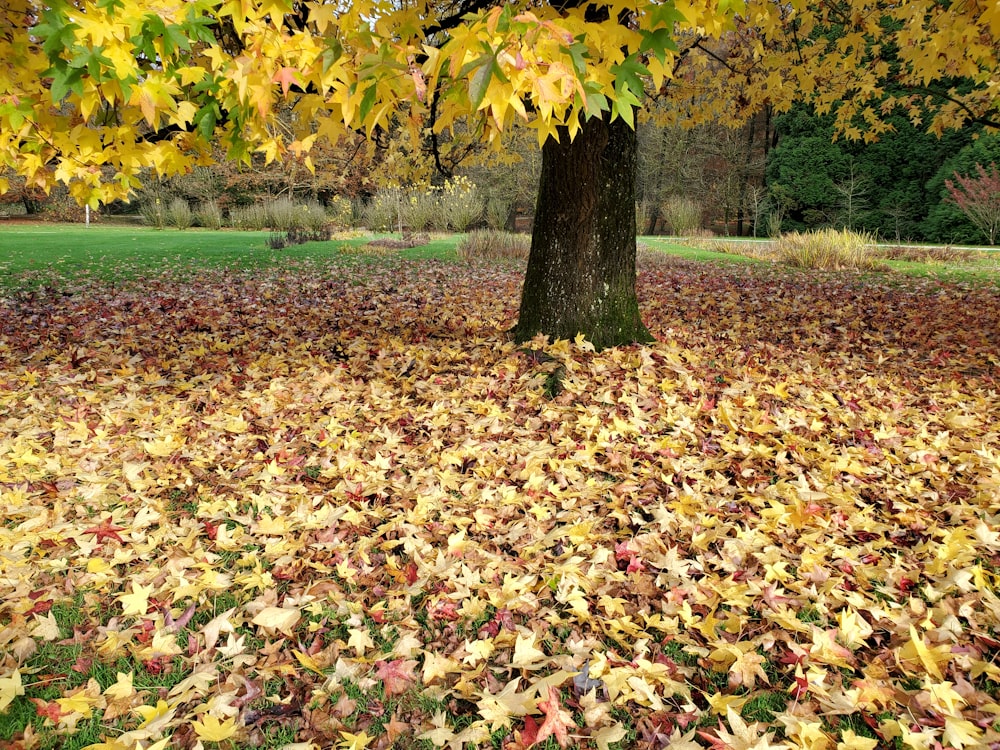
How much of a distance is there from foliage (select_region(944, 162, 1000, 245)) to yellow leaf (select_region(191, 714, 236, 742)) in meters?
18.7

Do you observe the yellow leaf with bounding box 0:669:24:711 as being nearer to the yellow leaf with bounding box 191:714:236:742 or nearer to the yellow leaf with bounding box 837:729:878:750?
the yellow leaf with bounding box 191:714:236:742

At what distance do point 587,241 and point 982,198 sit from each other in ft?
51.4

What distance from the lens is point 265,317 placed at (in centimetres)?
696

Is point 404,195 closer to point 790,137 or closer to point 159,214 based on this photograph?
point 159,214

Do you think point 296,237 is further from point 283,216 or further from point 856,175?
point 856,175

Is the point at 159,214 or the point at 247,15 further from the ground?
the point at 159,214

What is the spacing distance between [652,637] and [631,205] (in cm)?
368

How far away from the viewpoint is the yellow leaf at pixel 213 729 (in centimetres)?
177

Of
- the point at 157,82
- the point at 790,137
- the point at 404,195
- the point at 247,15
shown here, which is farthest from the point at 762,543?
the point at 790,137

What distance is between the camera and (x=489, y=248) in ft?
45.8

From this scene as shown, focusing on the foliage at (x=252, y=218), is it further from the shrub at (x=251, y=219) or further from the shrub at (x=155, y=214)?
the shrub at (x=155, y=214)

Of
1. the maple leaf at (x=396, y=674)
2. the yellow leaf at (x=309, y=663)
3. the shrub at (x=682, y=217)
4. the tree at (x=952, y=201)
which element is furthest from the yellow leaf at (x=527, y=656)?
the shrub at (x=682, y=217)

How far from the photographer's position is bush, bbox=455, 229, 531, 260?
13.6 meters

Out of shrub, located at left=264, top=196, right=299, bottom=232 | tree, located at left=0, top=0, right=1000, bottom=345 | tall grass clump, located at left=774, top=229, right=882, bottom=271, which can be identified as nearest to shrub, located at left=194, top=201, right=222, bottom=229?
shrub, located at left=264, top=196, right=299, bottom=232
